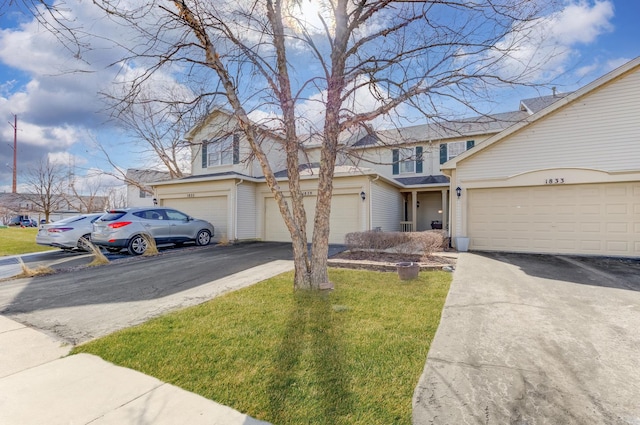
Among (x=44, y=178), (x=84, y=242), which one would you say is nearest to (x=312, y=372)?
(x=84, y=242)

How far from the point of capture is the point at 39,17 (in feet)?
10.5

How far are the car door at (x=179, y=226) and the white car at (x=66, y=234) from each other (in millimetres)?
2604

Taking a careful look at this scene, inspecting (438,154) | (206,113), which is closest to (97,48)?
(206,113)

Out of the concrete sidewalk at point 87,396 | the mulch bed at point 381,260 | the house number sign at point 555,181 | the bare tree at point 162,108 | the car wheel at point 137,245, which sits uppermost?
the bare tree at point 162,108

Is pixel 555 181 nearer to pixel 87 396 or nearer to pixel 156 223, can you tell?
pixel 87 396

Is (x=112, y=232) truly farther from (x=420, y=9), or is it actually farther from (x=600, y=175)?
(x=600, y=175)

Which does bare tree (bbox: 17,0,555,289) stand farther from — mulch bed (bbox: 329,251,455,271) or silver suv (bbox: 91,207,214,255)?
silver suv (bbox: 91,207,214,255)

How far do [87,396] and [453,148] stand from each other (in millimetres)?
16800

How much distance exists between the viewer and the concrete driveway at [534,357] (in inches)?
90.6

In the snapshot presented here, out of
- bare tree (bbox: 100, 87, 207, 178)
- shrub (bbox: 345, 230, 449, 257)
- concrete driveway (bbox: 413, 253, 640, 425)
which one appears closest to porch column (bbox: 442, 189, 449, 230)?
shrub (bbox: 345, 230, 449, 257)

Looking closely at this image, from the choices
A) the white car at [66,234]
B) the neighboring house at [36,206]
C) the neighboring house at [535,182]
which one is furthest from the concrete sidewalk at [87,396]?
the neighboring house at [36,206]

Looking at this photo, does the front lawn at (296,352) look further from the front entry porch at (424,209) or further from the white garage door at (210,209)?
the front entry porch at (424,209)

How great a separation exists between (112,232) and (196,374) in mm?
8797

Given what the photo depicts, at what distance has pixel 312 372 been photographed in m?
2.77
